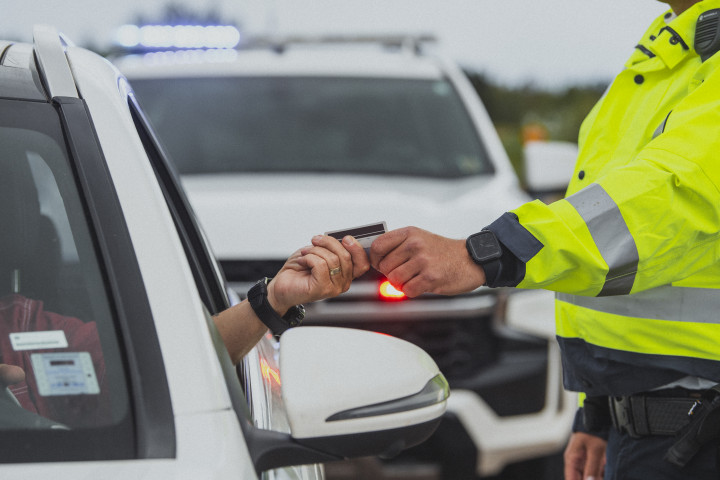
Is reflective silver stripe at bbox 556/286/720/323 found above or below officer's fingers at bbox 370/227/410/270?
below

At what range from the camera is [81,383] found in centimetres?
126

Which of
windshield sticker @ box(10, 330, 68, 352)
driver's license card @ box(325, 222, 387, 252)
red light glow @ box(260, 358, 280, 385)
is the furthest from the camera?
red light glow @ box(260, 358, 280, 385)

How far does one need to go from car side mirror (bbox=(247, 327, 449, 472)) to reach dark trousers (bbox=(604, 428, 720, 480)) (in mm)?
642

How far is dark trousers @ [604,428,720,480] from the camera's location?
1715mm

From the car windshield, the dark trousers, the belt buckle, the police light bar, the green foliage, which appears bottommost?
the green foliage

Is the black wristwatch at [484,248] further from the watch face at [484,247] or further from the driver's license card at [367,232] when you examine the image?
the driver's license card at [367,232]

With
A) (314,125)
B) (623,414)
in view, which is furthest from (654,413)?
(314,125)

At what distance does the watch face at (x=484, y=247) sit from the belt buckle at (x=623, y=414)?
538mm

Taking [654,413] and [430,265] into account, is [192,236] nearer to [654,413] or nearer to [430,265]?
[430,265]

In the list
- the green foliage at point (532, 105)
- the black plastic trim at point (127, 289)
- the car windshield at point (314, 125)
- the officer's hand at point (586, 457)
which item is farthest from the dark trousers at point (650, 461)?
the green foliage at point (532, 105)

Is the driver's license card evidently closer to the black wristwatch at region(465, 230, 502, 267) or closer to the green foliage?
the black wristwatch at region(465, 230, 502, 267)

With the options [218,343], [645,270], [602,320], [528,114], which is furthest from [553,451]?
[528,114]

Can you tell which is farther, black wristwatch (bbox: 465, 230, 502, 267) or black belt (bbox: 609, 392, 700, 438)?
black belt (bbox: 609, 392, 700, 438)

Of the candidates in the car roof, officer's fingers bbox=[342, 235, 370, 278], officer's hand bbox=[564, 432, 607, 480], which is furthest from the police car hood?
officer's fingers bbox=[342, 235, 370, 278]
